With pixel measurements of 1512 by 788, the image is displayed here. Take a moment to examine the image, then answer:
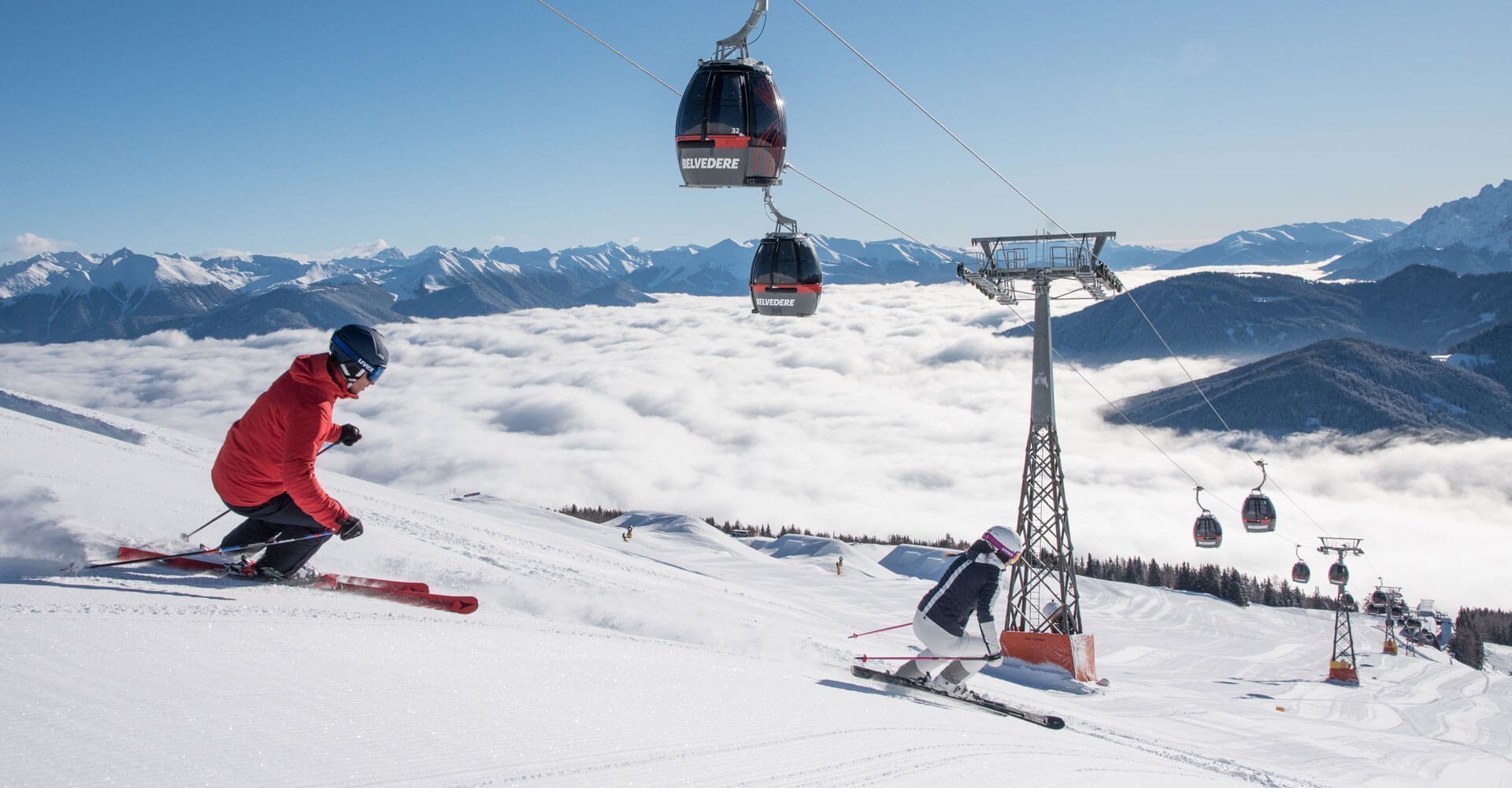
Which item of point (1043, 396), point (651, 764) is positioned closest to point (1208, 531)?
point (1043, 396)

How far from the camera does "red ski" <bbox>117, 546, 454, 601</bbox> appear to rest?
648cm

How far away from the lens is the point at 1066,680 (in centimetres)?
1619

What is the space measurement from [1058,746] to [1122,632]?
3811 centimetres

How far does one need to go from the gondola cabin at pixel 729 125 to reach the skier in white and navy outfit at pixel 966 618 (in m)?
6.55

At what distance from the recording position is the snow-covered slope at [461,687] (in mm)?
3521

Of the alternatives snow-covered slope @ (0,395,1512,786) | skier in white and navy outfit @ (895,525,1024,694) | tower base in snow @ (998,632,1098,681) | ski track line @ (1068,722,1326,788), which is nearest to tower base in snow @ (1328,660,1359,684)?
tower base in snow @ (998,632,1098,681)

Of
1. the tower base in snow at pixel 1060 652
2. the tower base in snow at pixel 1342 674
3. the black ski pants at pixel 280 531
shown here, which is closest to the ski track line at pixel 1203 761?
the black ski pants at pixel 280 531

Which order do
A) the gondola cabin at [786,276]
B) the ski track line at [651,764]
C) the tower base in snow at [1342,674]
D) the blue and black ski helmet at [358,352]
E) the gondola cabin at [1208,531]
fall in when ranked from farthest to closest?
1. the tower base in snow at [1342,674]
2. the gondola cabin at [1208,531]
3. the gondola cabin at [786,276]
4. the blue and black ski helmet at [358,352]
5. the ski track line at [651,764]

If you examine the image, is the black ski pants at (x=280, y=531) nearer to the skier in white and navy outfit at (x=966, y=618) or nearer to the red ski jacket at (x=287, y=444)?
the red ski jacket at (x=287, y=444)

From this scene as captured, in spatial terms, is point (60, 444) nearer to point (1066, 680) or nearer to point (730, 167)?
point (730, 167)

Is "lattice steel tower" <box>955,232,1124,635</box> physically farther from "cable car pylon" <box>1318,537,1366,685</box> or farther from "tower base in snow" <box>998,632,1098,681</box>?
"cable car pylon" <box>1318,537,1366,685</box>

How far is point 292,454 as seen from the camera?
614 cm

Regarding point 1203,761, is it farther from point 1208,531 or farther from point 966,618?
point 1208,531

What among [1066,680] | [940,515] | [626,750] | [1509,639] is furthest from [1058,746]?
[940,515]
